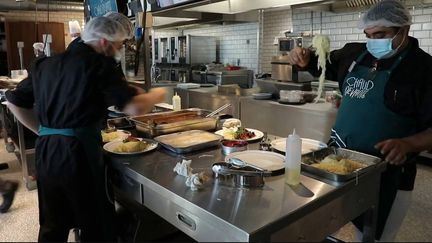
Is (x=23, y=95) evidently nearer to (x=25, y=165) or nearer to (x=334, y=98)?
(x=25, y=165)

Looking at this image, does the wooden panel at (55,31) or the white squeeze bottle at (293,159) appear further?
the wooden panel at (55,31)

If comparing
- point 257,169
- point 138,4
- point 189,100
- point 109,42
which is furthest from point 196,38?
point 257,169

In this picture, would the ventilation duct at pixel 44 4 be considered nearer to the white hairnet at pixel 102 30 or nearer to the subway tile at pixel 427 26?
the white hairnet at pixel 102 30

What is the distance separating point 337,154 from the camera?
1748 millimetres

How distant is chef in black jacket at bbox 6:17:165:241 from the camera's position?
166cm

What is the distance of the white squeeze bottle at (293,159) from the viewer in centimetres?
137

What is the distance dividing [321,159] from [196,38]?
6443 millimetres

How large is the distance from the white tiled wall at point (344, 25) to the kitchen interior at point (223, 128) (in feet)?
0.06

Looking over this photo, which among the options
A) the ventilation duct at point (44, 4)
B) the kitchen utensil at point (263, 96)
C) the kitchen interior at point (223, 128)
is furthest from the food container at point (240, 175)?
the ventilation duct at point (44, 4)

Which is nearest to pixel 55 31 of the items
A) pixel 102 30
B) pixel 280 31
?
pixel 280 31

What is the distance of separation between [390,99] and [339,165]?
1.63ft

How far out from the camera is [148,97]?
170 centimetres

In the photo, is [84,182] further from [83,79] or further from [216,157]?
[216,157]

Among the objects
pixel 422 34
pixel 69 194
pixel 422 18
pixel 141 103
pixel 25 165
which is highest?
pixel 422 18
